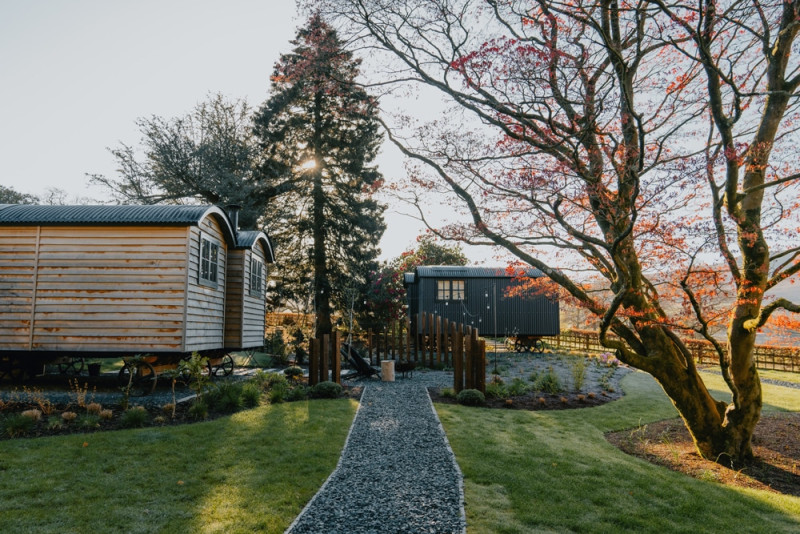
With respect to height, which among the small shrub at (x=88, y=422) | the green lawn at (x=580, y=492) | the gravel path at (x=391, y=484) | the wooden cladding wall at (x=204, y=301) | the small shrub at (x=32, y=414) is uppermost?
the wooden cladding wall at (x=204, y=301)

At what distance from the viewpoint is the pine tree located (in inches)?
833

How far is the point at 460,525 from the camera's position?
3721 mm

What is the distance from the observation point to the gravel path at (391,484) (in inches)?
147

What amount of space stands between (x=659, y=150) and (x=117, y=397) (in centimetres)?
941

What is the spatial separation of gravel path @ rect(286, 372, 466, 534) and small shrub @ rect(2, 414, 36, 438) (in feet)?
13.1

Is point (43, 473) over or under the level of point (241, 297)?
under

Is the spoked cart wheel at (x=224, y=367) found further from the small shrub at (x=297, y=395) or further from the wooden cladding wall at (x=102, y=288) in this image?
the small shrub at (x=297, y=395)

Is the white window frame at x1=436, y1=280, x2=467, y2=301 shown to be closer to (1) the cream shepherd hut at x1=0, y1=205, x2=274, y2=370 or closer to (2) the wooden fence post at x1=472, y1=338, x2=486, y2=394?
(2) the wooden fence post at x1=472, y1=338, x2=486, y2=394

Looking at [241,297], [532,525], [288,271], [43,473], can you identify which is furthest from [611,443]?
[288,271]

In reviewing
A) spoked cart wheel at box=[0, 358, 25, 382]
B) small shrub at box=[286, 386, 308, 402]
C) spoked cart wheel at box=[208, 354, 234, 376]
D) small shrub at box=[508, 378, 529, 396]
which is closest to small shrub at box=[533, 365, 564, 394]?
small shrub at box=[508, 378, 529, 396]

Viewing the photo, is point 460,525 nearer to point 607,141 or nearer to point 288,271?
point 607,141

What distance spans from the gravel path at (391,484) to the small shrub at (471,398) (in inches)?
53.6

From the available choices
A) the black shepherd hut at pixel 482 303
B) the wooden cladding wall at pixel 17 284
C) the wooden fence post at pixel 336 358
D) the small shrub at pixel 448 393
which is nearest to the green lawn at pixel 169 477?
the small shrub at pixel 448 393

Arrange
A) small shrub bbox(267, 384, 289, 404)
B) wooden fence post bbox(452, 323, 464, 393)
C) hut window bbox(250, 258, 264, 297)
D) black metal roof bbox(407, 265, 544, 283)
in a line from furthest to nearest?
black metal roof bbox(407, 265, 544, 283), hut window bbox(250, 258, 264, 297), wooden fence post bbox(452, 323, 464, 393), small shrub bbox(267, 384, 289, 404)
